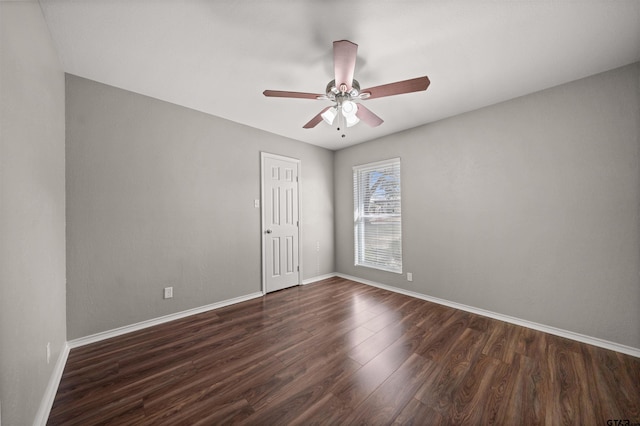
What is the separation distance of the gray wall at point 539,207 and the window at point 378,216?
0.27 metres

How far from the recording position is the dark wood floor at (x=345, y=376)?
4.66 ft

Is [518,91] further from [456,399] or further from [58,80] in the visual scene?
[58,80]

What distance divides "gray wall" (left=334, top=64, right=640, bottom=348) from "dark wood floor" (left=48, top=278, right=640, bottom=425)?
376 millimetres

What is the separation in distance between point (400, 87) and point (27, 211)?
8.24 ft

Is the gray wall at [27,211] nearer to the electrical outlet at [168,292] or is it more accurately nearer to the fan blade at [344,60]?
the electrical outlet at [168,292]

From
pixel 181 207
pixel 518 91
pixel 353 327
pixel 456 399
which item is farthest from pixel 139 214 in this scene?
pixel 518 91

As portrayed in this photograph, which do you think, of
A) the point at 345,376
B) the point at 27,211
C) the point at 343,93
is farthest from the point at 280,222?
the point at 27,211

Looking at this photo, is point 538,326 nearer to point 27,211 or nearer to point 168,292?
point 168,292

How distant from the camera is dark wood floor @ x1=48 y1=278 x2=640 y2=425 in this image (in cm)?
142

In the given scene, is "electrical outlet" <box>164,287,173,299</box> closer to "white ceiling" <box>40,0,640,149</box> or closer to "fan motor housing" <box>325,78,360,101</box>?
"white ceiling" <box>40,0,640,149</box>

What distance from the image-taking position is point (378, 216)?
3994 millimetres

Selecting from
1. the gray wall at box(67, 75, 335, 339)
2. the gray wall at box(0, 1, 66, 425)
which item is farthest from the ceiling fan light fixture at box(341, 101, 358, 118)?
the gray wall at box(0, 1, 66, 425)

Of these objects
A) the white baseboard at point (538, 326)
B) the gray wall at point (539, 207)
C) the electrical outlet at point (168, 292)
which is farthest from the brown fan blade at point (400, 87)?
the electrical outlet at point (168, 292)

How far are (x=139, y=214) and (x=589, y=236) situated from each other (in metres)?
4.58
